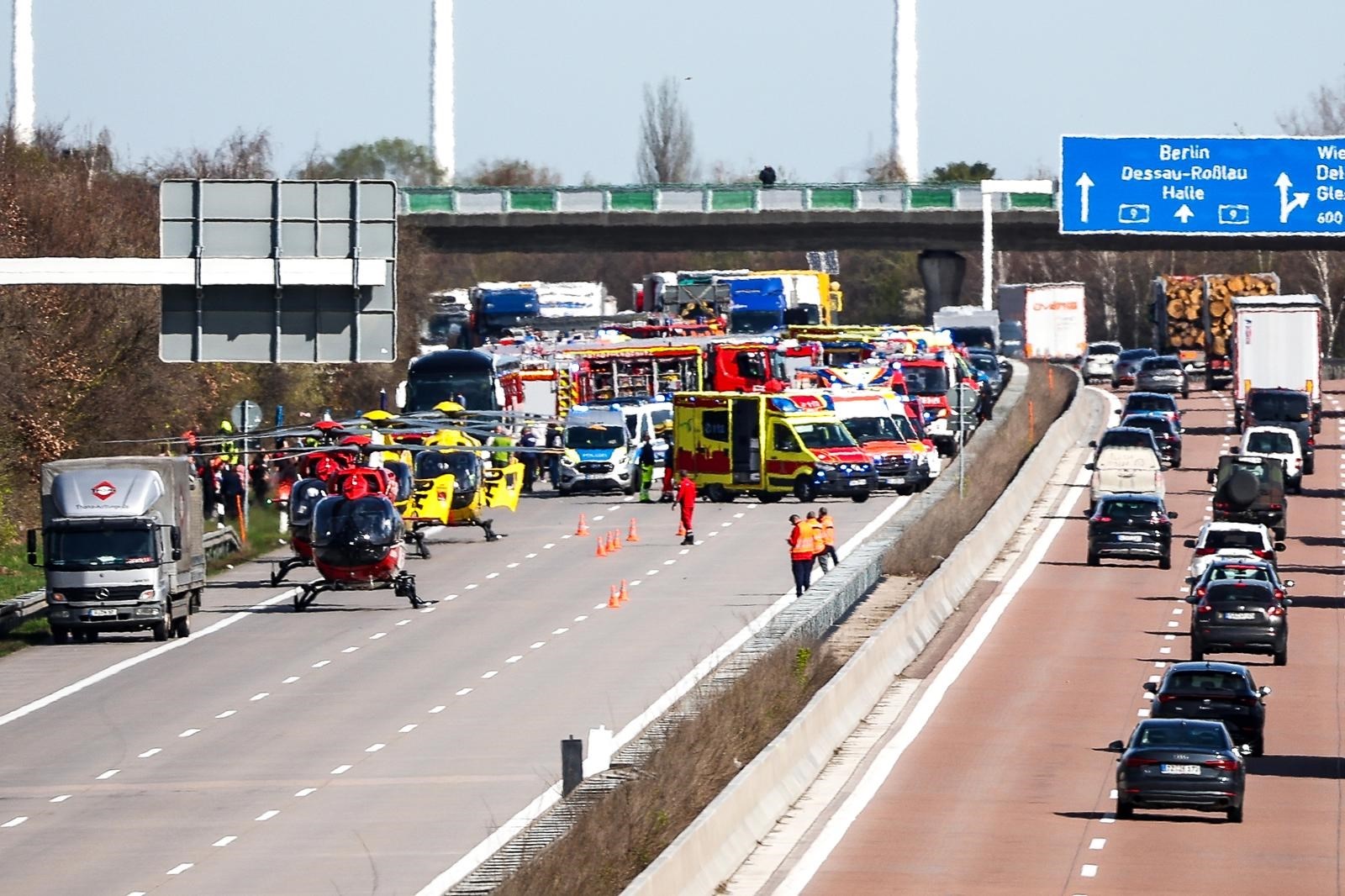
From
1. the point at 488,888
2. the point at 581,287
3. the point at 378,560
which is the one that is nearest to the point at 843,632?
the point at 378,560

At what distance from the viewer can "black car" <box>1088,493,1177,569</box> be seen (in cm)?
4481

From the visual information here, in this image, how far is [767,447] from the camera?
174 feet

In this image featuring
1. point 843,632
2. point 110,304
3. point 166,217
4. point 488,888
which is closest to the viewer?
point 488,888

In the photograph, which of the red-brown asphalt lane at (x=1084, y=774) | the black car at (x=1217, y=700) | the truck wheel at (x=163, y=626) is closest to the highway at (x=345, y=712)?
the truck wheel at (x=163, y=626)

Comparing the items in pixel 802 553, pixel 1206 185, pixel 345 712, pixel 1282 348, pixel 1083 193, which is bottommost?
pixel 345 712

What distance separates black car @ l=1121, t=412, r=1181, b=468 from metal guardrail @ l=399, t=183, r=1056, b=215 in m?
27.6

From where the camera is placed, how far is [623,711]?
29641 mm

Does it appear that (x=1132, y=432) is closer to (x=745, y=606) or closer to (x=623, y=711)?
(x=745, y=606)

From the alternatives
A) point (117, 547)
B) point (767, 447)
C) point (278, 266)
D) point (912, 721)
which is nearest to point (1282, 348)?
point (767, 447)

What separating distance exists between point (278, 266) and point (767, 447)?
81.4ft

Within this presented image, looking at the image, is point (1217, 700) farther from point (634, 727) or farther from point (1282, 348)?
point (1282, 348)

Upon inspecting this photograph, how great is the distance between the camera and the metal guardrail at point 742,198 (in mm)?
89312

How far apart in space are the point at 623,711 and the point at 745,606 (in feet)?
30.4

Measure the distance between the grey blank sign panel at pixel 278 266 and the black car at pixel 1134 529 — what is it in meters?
19.5
